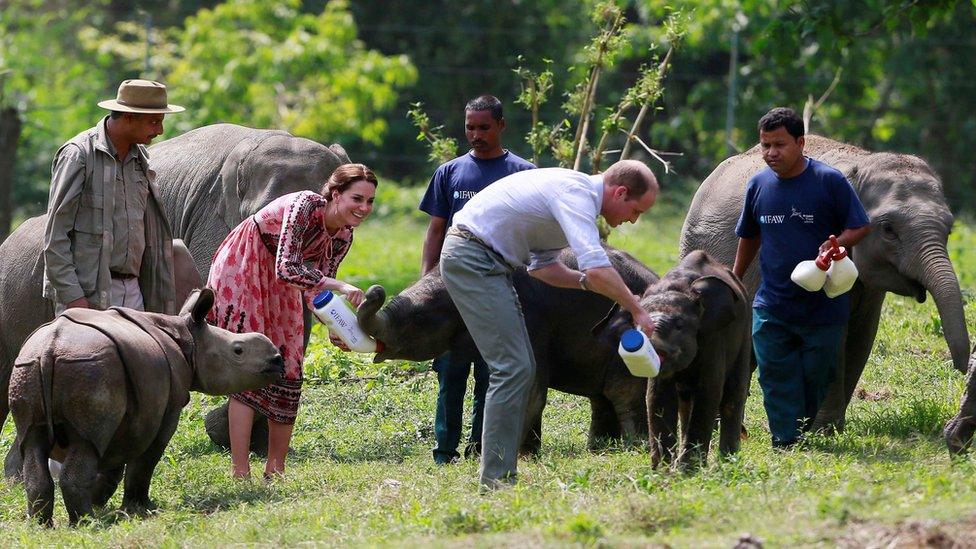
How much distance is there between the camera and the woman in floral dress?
827 cm

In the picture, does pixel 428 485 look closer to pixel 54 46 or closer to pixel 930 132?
pixel 930 132

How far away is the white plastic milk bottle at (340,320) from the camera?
7.76 m

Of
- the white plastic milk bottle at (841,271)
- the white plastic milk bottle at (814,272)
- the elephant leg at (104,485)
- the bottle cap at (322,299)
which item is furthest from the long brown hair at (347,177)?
the white plastic milk bottle at (841,271)

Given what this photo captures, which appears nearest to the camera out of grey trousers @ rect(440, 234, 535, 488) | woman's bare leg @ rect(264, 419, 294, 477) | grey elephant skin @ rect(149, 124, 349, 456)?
grey trousers @ rect(440, 234, 535, 488)

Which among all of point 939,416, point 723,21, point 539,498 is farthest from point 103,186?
point 723,21

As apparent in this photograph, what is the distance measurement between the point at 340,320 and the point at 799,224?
2.70m

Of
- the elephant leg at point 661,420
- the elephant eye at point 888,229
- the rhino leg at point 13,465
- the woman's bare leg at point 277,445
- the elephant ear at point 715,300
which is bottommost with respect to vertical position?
the rhino leg at point 13,465

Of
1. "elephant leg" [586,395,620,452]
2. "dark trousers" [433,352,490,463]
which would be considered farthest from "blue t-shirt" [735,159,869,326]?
→ "dark trousers" [433,352,490,463]

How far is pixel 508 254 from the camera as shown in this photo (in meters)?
7.46

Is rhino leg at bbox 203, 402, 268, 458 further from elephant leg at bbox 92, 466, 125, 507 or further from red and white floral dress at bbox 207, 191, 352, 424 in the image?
elephant leg at bbox 92, 466, 125, 507

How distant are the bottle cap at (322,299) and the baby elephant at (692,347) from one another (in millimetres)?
1433

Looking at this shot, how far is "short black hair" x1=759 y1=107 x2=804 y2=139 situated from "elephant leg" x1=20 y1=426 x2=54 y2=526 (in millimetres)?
4212

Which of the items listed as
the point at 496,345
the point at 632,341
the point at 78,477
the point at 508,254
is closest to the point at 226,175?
the point at 78,477

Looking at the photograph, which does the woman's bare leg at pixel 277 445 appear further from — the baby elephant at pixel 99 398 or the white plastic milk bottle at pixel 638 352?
the white plastic milk bottle at pixel 638 352
